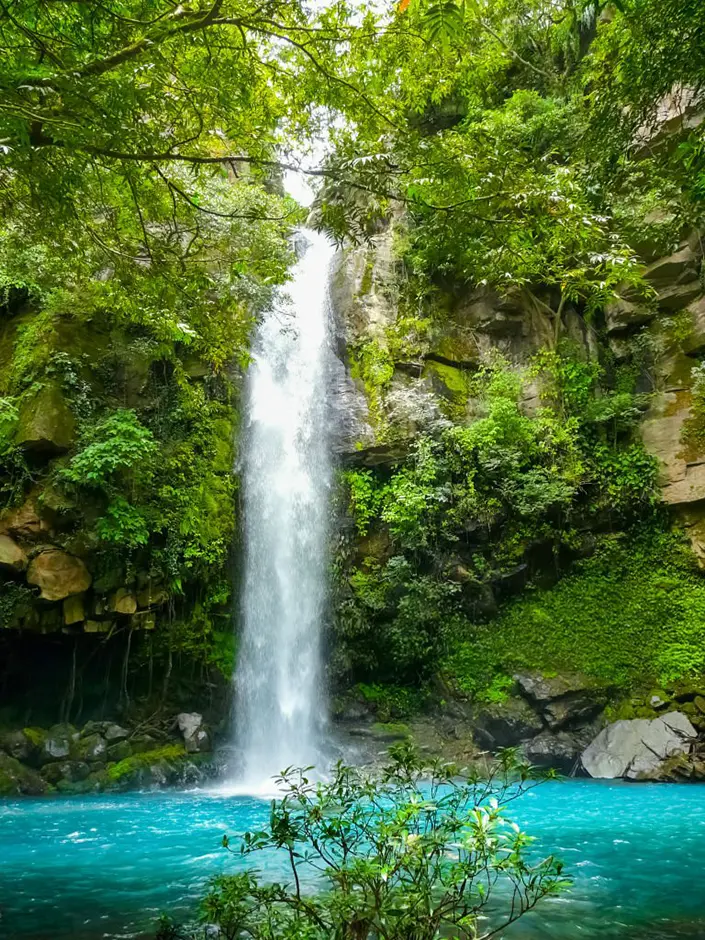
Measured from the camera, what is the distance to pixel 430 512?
12.3 m

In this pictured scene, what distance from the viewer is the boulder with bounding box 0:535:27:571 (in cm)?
971

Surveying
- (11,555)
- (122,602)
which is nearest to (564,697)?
(122,602)

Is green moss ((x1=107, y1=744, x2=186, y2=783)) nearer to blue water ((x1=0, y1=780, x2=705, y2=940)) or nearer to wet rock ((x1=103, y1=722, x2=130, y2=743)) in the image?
wet rock ((x1=103, y1=722, x2=130, y2=743))

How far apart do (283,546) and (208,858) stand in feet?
25.1

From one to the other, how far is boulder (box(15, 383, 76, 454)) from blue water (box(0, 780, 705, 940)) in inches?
202

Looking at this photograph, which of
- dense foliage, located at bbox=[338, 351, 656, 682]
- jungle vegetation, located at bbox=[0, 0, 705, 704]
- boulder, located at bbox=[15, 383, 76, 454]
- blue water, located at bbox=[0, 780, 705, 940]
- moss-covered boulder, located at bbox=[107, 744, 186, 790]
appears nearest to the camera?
jungle vegetation, located at bbox=[0, 0, 705, 704]

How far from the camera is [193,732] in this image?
10641 mm

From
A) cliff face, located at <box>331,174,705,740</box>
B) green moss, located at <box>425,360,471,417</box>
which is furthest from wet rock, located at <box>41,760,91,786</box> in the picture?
green moss, located at <box>425,360,471,417</box>

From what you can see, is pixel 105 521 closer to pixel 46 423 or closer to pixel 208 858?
pixel 46 423

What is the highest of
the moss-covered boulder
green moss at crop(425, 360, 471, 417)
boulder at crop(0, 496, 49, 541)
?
green moss at crop(425, 360, 471, 417)

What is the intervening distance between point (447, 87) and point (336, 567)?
365 inches

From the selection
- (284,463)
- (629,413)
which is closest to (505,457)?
(629,413)

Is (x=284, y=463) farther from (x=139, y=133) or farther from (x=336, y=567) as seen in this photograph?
(x=139, y=133)

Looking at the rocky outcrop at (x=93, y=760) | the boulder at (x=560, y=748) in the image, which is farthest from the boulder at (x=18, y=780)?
the boulder at (x=560, y=748)
